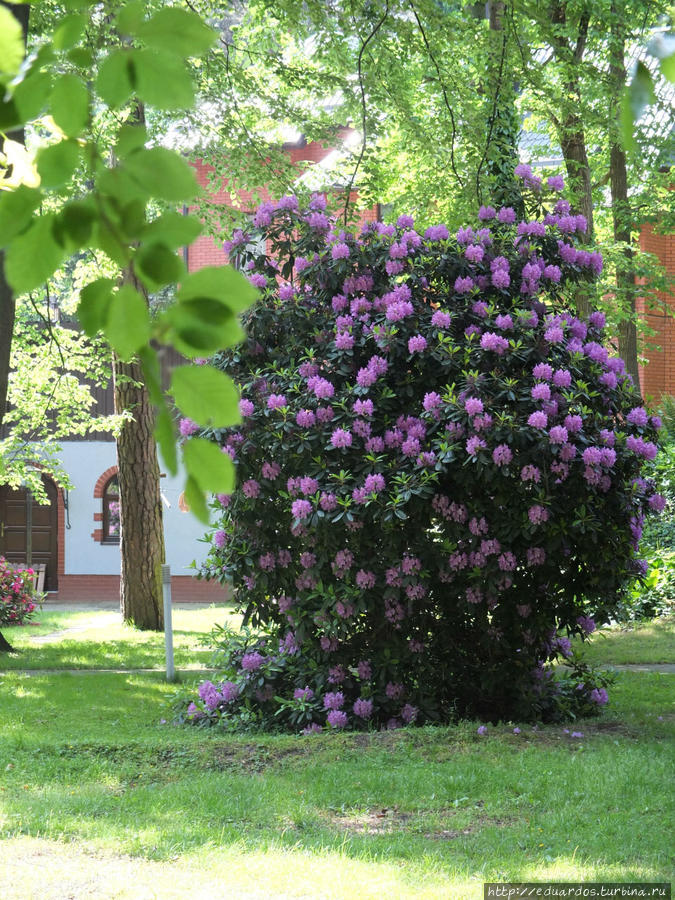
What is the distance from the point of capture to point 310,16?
9734 mm

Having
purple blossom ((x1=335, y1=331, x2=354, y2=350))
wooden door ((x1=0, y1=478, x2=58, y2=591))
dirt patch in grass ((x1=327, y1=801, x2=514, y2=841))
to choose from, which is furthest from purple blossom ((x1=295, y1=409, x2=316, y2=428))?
wooden door ((x1=0, y1=478, x2=58, y2=591))

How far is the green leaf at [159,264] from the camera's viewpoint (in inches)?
35.6

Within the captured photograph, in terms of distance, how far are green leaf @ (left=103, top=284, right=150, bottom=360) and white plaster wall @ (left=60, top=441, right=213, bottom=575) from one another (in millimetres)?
22986

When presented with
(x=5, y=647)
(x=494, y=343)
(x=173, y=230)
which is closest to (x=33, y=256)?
(x=173, y=230)

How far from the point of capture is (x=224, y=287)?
88 cm

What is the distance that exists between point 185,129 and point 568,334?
23.2 feet

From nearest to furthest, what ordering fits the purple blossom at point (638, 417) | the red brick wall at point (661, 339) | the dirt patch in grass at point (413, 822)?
the dirt patch in grass at point (413, 822) → the purple blossom at point (638, 417) → the red brick wall at point (661, 339)

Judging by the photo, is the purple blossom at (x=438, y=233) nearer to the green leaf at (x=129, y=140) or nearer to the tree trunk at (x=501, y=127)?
the tree trunk at (x=501, y=127)

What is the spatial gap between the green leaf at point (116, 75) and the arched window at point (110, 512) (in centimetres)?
2360

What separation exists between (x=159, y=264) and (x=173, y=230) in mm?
41

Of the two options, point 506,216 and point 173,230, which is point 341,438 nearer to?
point 506,216

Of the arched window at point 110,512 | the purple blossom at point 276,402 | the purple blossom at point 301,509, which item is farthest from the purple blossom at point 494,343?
the arched window at point 110,512

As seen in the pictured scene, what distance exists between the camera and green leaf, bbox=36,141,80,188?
1.01 metres

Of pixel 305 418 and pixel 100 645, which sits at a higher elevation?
pixel 305 418
